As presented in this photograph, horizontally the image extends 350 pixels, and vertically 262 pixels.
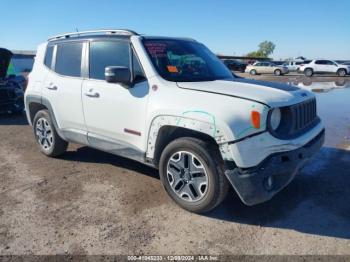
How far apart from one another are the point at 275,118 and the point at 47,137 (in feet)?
12.9

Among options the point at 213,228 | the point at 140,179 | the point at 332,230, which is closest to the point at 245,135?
the point at 213,228

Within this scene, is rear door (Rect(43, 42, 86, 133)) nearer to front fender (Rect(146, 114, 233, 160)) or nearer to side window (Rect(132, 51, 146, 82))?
side window (Rect(132, 51, 146, 82))

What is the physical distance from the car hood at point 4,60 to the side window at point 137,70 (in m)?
6.74

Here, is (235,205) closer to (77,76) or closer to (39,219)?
(39,219)

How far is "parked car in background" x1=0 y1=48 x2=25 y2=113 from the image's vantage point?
9.91 meters

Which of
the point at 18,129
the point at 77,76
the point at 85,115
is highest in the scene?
the point at 77,76

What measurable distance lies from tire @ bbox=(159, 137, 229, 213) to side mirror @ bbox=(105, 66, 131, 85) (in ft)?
3.16

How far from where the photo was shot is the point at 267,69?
124 feet

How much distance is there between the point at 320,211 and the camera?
12.7ft

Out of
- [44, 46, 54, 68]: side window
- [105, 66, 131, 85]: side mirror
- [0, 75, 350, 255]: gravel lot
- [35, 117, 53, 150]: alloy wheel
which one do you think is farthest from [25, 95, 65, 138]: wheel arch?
[105, 66, 131, 85]: side mirror

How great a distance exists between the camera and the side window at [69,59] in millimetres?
4953

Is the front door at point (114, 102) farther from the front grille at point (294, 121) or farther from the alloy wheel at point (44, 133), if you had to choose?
the front grille at point (294, 121)

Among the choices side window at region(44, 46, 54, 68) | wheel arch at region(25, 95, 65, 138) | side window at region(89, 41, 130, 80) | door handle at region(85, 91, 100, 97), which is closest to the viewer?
side window at region(89, 41, 130, 80)

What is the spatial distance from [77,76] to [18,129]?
14.3 feet
